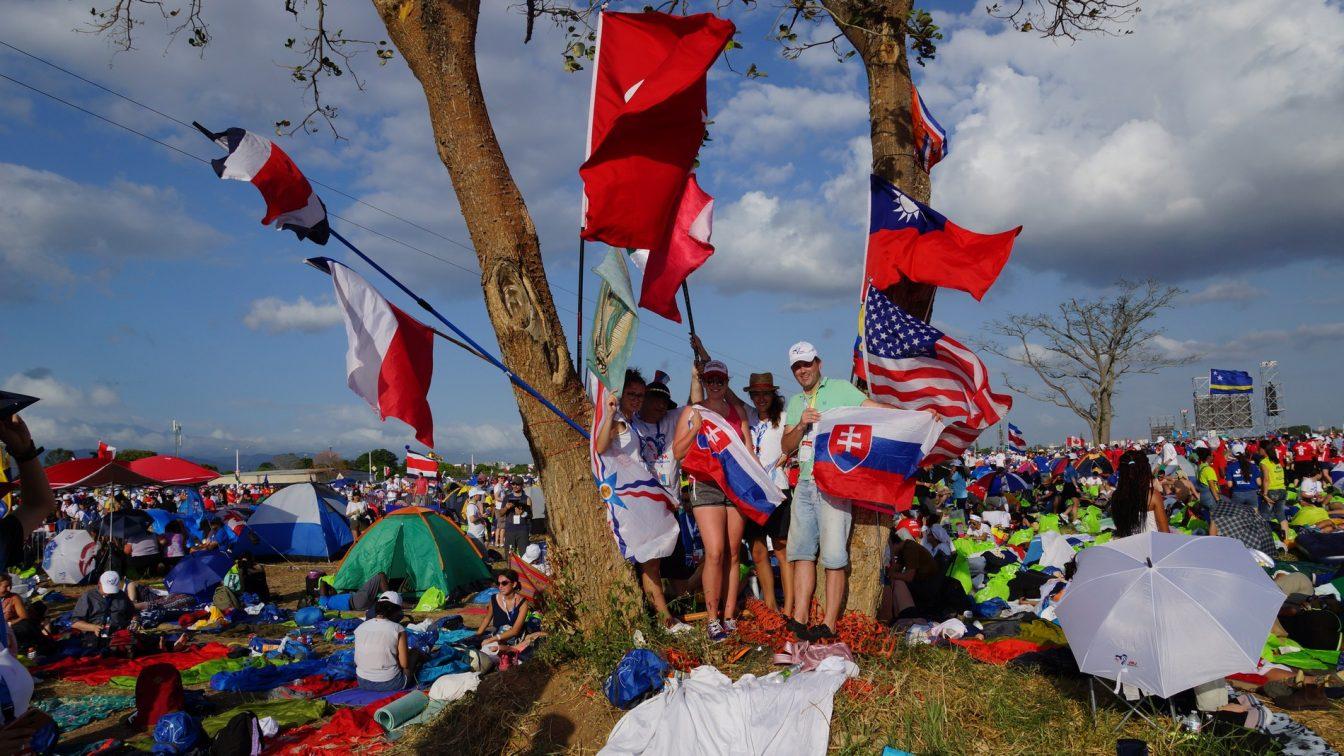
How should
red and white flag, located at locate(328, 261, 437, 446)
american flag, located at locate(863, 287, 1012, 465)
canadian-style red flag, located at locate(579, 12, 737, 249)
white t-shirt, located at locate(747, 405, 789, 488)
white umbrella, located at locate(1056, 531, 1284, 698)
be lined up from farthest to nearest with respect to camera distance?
white t-shirt, located at locate(747, 405, 789, 488) → american flag, located at locate(863, 287, 1012, 465) → red and white flag, located at locate(328, 261, 437, 446) → canadian-style red flag, located at locate(579, 12, 737, 249) → white umbrella, located at locate(1056, 531, 1284, 698)

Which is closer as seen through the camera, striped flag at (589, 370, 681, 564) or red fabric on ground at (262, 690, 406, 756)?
striped flag at (589, 370, 681, 564)

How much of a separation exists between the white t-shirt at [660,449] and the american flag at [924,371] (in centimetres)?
151

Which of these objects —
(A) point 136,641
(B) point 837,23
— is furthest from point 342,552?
(B) point 837,23

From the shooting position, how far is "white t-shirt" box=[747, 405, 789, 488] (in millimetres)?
6340

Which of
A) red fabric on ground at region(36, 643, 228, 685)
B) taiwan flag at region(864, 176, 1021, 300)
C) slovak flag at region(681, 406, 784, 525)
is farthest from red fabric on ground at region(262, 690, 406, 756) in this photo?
taiwan flag at region(864, 176, 1021, 300)

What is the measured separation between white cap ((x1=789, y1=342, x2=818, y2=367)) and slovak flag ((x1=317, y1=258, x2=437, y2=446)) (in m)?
2.41

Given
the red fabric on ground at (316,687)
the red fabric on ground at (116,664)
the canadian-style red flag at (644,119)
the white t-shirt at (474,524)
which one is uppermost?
the canadian-style red flag at (644,119)

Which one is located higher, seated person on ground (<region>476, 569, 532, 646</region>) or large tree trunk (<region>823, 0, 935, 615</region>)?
large tree trunk (<region>823, 0, 935, 615</region>)

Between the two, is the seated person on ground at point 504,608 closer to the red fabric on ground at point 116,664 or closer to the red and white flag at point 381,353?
the red fabric on ground at point 116,664

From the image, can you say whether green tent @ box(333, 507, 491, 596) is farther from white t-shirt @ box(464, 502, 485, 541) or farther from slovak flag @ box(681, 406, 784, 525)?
slovak flag @ box(681, 406, 784, 525)

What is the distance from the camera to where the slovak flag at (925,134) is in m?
6.34

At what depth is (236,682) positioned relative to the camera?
332 inches

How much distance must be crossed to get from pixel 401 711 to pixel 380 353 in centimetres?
294

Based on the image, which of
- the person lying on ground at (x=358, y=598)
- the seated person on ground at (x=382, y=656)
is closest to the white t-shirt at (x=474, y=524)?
the person lying on ground at (x=358, y=598)
